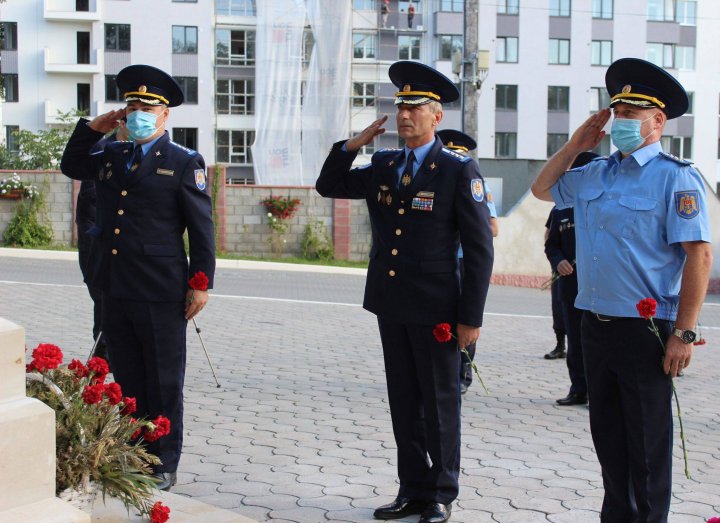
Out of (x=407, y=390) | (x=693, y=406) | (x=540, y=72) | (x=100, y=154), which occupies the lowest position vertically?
(x=693, y=406)

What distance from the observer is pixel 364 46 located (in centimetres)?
5634

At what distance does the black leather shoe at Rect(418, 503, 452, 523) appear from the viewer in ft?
16.4

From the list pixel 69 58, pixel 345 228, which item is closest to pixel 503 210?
pixel 345 228

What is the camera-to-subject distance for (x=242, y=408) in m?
7.69

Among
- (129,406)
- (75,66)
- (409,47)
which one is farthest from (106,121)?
(75,66)

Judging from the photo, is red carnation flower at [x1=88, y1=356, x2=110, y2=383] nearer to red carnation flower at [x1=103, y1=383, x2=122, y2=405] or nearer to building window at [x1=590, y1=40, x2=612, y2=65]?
red carnation flower at [x1=103, y1=383, x2=122, y2=405]

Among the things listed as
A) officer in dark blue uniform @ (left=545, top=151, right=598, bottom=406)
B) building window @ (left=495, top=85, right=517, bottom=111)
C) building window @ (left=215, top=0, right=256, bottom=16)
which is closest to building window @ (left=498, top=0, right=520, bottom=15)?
building window @ (left=495, top=85, right=517, bottom=111)

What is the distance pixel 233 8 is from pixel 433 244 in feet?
176

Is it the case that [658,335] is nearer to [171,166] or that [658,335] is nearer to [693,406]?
[171,166]

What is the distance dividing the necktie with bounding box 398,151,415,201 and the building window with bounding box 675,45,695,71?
61510 millimetres

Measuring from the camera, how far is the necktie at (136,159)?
5496 mm

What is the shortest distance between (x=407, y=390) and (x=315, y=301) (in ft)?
36.7

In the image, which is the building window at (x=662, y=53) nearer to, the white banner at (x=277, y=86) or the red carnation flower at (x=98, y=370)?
the white banner at (x=277, y=86)

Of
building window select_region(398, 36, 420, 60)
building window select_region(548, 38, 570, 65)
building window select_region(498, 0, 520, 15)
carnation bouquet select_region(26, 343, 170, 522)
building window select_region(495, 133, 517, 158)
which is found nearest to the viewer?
carnation bouquet select_region(26, 343, 170, 522)
